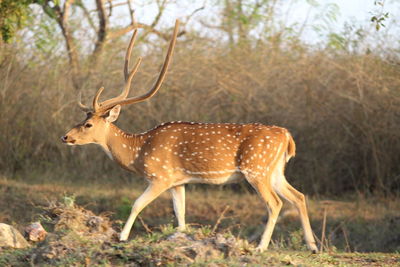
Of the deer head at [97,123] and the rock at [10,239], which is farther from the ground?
the deer head at [97,123]

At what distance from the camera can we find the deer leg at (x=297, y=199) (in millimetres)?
7530

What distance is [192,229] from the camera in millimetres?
6023

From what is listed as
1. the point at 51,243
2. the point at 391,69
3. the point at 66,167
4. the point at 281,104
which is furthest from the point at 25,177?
the point at 51,243

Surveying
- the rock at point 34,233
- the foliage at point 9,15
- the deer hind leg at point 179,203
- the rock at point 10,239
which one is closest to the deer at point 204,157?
the deer hind leg at point 179,203

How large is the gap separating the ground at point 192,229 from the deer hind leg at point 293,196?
0.19 m

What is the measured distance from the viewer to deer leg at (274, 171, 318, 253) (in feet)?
24.7

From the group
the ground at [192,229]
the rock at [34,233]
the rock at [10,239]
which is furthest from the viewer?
the rock at [34,233]

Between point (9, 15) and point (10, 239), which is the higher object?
point (9, 15)

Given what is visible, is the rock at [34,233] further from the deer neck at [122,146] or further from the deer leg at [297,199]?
the deer leg at [297,199]

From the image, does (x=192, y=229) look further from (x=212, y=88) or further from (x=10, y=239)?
(x=212, y=88)

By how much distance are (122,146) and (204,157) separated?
1.02 metres

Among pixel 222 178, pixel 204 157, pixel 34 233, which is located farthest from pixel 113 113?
pixel 34 233

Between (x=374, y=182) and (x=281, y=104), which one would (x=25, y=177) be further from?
(x=374, y=182)

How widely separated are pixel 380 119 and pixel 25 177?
657 centimetres
